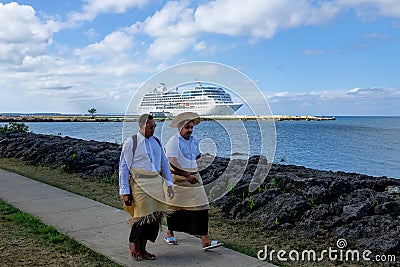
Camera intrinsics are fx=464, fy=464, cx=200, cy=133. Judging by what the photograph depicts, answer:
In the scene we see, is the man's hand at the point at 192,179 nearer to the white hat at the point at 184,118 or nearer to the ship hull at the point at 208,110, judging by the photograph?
the white hat at the point at 184,118

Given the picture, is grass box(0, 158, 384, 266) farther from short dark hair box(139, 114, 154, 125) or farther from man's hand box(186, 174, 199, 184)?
short dark hair box(139, 114, 154, 125)

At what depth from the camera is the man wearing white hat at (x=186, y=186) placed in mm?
5297

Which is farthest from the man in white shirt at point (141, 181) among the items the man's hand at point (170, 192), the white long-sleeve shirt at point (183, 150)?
the white long-sleeve shirt at point (183, 150)

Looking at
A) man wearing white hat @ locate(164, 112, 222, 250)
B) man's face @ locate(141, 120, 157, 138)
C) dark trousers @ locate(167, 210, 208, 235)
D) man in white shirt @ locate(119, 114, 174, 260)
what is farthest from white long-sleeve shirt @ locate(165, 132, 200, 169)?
dark trousers @ locate(167, 210, 208, 235)

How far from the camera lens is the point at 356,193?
25.0ft

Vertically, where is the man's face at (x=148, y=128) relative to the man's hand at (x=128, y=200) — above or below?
above

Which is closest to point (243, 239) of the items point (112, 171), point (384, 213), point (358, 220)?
point (358, 220)

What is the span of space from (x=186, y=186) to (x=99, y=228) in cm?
153

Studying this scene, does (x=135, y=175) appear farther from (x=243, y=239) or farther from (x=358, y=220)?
(x=358, y=220)

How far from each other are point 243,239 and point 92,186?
474cm

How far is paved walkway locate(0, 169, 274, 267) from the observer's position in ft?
16.5

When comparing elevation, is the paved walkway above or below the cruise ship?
below

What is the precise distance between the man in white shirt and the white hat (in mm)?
386

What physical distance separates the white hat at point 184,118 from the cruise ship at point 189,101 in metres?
0.17
